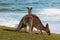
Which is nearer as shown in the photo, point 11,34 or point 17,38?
point 17,38

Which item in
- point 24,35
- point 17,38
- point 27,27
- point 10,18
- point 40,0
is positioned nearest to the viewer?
point 17,38

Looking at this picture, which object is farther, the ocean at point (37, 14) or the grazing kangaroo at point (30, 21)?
the ocean at point (37, 14)

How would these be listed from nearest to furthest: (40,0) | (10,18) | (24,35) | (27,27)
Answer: (24,35)
(27,27)
(10,18)
(40,0)

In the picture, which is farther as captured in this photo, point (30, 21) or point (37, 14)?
point (37, 14)

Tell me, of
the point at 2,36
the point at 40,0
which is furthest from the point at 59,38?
the point at 40,0

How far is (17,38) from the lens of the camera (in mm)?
10219

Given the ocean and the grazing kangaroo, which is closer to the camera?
the grazing kangaroo

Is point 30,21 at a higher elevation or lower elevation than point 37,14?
lower

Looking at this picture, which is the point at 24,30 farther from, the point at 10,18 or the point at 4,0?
the point at 4,0

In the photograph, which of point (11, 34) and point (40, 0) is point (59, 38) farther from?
point (40, 0)

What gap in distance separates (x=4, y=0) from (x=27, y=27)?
103ft

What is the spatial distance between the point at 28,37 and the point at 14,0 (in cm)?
3171

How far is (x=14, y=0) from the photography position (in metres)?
42.0

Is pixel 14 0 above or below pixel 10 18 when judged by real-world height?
above
